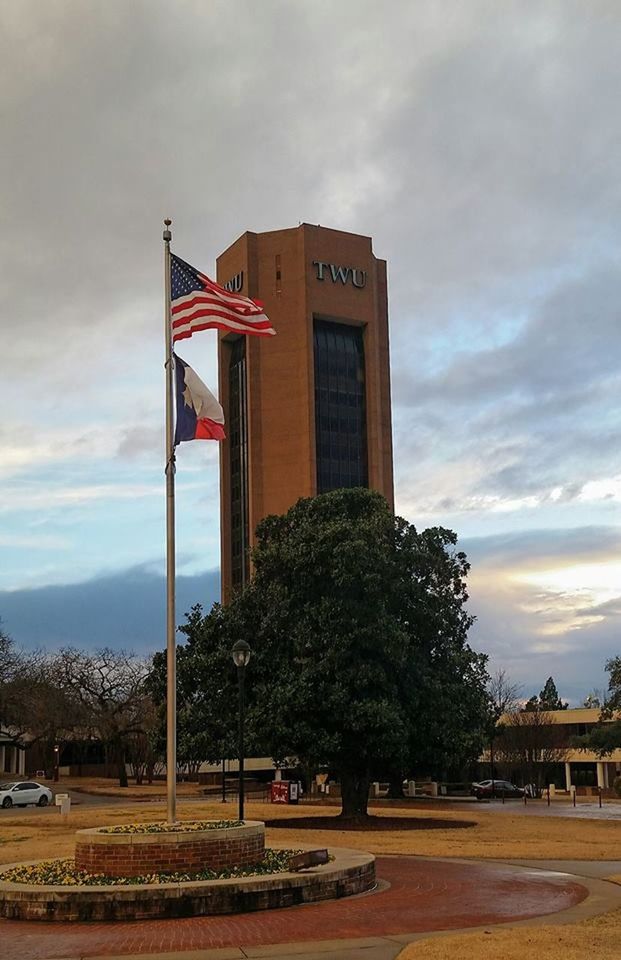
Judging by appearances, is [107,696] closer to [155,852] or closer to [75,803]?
[75,803]

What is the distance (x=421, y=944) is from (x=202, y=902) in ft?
12.5

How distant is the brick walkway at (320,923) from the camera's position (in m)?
12.2

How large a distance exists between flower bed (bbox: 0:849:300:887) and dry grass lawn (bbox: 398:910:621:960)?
445 centimetres

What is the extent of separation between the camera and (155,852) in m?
15.5

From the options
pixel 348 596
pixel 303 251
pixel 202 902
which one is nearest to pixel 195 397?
pixel 202 902

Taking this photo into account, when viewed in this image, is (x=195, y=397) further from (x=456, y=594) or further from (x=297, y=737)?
(x=456, y=594)

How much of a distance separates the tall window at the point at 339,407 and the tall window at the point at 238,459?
8.77 meters

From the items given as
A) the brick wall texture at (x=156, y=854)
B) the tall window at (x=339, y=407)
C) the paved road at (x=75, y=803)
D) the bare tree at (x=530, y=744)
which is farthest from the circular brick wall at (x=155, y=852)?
the tall window at (x=339, y=407)

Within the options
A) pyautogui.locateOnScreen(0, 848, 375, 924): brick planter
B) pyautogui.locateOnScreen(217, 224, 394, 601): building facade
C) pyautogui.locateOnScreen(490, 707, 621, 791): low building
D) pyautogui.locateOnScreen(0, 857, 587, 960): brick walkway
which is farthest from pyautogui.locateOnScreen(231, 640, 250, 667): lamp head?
pyautogui.locateOnScreen(217, 224, 394, 601): building facade

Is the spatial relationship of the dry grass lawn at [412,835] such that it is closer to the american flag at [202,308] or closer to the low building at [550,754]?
the american flag at [202,308]

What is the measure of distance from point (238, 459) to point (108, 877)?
357 feet

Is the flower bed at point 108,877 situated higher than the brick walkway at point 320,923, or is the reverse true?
the flower bed at point 108,877

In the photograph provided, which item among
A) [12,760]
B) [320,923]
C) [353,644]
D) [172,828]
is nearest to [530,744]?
[12,760]

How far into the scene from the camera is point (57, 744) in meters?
82.4
